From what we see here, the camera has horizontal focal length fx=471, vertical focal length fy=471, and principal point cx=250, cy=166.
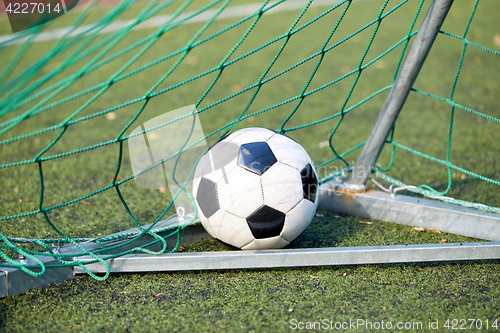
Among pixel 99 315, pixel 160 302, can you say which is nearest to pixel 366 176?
pixel 160 302

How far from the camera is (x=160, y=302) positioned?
6.63ft

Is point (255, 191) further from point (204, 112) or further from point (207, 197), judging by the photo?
point (204, 112)

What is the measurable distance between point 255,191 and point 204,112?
8.64ft

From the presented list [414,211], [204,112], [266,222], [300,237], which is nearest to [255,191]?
[266,222]

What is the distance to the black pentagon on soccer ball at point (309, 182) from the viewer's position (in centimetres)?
224

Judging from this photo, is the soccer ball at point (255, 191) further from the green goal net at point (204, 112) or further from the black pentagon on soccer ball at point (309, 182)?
the green goal net at point (204, 112)

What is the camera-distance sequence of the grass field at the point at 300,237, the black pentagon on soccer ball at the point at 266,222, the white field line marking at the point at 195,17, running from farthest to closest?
1. the white field line marking at the point at 195,17
2. the black pentagon on soccer ball at the point at 266,222
3. the grass field at the point at 300,237

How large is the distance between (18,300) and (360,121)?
3.25 meters

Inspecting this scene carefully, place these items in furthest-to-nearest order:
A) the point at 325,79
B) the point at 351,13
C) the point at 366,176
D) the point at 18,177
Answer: the point at 351,13 → the point at 325,79 → the point at 18,177 → the point at 366,176

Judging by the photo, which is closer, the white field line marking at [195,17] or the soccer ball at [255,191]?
the soccer ball at [255,191]

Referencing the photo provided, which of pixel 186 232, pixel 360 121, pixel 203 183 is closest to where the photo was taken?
pixel 203 183

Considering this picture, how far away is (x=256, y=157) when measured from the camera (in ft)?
7.19

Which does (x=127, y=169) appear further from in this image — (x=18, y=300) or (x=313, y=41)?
(x=313, y=41)

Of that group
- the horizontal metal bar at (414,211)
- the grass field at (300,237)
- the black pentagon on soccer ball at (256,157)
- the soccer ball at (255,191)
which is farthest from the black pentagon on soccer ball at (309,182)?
the horizontal metal bar at (414,211)
